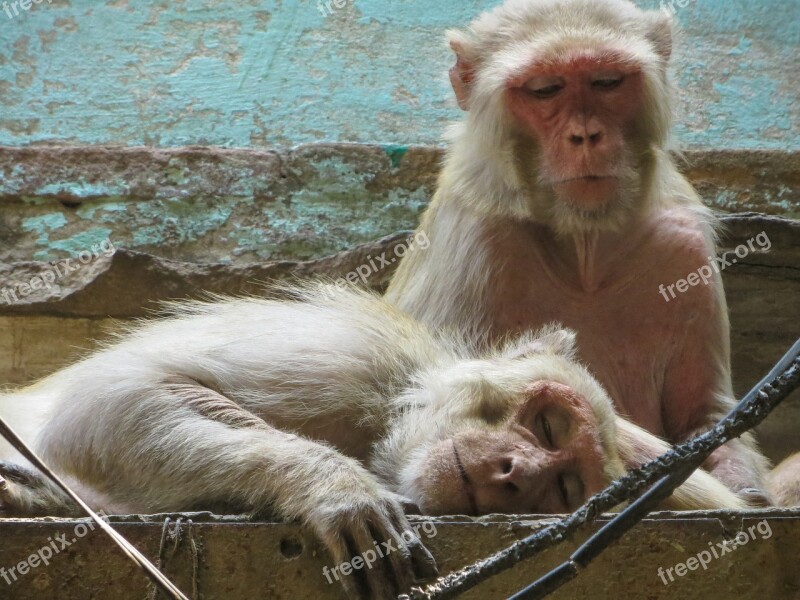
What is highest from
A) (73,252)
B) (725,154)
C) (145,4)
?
(145,4)

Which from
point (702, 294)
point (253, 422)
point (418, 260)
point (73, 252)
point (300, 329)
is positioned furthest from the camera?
point (73, 252)

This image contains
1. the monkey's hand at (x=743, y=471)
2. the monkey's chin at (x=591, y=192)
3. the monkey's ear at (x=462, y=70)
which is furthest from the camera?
the monkey's ear at (x=462, y=70)

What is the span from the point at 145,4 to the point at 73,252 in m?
1.53

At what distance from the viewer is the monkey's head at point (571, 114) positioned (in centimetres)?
374

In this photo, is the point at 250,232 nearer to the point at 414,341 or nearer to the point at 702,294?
the point at 414,341

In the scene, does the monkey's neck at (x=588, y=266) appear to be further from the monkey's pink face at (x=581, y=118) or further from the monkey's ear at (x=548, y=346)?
the monkey's ear at (x=548, y=346)

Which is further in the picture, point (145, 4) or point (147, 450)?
point (145, 4)

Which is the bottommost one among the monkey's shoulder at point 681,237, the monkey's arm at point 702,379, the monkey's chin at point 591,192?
the monkey's arm at point 702,379

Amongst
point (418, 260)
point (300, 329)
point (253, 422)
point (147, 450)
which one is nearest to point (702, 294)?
point (418, 260)

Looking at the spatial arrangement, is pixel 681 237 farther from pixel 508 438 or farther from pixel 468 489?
pixel 468 489

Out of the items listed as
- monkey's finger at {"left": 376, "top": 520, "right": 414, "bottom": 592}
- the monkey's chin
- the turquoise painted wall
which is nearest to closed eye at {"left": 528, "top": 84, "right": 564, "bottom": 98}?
the monkey's chin

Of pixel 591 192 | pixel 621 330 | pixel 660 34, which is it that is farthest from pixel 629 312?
pixel 660 34

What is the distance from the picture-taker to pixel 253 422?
2.96 m

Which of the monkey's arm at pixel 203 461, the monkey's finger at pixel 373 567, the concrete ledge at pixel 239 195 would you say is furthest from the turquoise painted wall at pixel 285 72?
the monkey's finger at pixel 373 567
